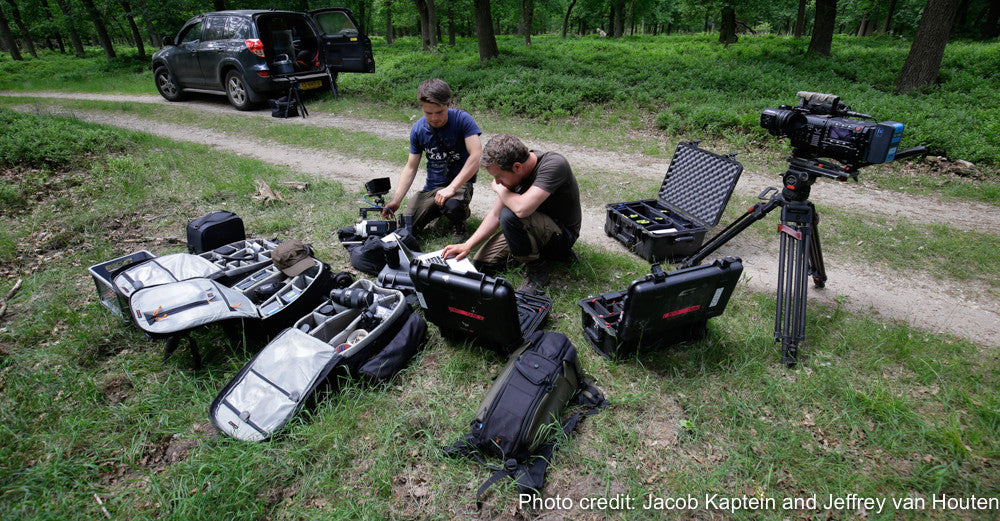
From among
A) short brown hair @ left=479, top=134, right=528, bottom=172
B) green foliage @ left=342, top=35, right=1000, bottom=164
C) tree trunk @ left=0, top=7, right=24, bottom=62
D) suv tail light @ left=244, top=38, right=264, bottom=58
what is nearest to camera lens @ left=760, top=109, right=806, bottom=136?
short brown hair @ left=479, top=134, right=528, bottom=172

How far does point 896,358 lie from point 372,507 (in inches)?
140

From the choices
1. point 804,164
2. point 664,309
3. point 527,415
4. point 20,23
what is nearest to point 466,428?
point 527,415

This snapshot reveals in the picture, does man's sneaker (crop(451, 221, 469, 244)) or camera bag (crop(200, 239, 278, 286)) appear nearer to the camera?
camera bag (crop(200, 239, 278, 286))

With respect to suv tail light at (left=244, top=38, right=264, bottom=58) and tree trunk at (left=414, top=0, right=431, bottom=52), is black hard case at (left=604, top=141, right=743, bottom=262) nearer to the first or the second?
suv tail light at (left=244, top=38, right=264, bottom=58)

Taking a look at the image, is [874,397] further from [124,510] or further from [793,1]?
[793,1]

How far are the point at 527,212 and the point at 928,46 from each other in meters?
10.5

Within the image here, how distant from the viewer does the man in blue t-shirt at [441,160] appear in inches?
172

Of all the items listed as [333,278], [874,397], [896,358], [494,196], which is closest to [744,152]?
[494,196]

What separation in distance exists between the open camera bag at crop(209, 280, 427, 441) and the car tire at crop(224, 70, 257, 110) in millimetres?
9343

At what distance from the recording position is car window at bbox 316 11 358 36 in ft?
35.9

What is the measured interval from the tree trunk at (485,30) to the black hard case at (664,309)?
11.7 metres

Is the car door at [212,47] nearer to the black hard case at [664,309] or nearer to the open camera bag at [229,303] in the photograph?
the open camera bag at [229,303]

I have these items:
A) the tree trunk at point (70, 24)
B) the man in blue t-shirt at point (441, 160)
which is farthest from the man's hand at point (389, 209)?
the tree trunk at point (70, 24)

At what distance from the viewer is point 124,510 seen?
2332 mm
